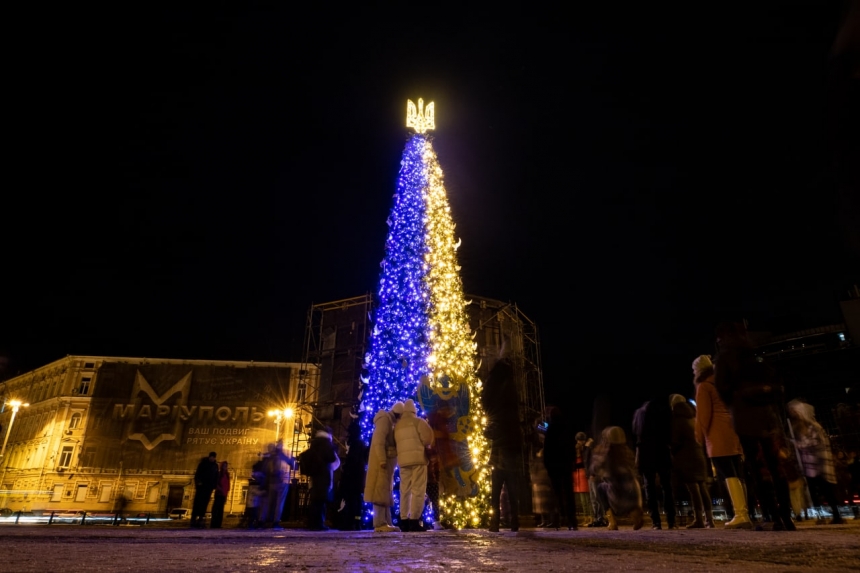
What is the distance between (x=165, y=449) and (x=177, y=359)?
260 inches

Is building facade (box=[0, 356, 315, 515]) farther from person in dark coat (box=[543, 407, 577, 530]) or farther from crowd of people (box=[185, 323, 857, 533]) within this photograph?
person in dark coat (box=[543, 407, 577, 530])

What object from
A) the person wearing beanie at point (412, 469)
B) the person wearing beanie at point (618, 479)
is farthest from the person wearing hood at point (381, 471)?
the person wearing beanie at point (618, 479)

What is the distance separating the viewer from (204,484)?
9.85 meters

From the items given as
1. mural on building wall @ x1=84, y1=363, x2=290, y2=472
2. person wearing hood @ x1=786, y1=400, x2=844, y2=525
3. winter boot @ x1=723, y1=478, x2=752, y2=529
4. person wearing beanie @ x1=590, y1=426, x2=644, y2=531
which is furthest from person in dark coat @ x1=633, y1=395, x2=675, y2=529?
mural on building wall @ x1=84, y1=363, x2=290, y2=472

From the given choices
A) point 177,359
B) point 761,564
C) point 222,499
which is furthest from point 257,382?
point 761,564

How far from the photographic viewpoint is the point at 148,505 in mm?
30703

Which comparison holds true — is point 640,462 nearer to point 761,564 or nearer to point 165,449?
point 761,564

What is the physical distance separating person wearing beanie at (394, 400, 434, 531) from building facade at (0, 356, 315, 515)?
2539cm

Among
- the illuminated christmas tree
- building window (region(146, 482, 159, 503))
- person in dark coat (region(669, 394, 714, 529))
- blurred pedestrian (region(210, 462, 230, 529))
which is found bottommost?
building window (region(146, 482, 159, 503))

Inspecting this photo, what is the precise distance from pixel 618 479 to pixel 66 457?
1591 inches

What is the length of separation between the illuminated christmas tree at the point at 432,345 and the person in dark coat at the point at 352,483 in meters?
1.40

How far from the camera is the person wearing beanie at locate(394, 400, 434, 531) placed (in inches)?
252

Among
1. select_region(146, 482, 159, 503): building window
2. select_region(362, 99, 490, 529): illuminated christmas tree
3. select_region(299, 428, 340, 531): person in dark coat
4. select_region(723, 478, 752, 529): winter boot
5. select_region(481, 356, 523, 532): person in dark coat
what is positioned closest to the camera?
select_region(723, 478, 752, 529): winter boot

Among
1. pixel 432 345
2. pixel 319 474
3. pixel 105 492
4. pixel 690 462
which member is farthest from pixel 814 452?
pixel 105 492
